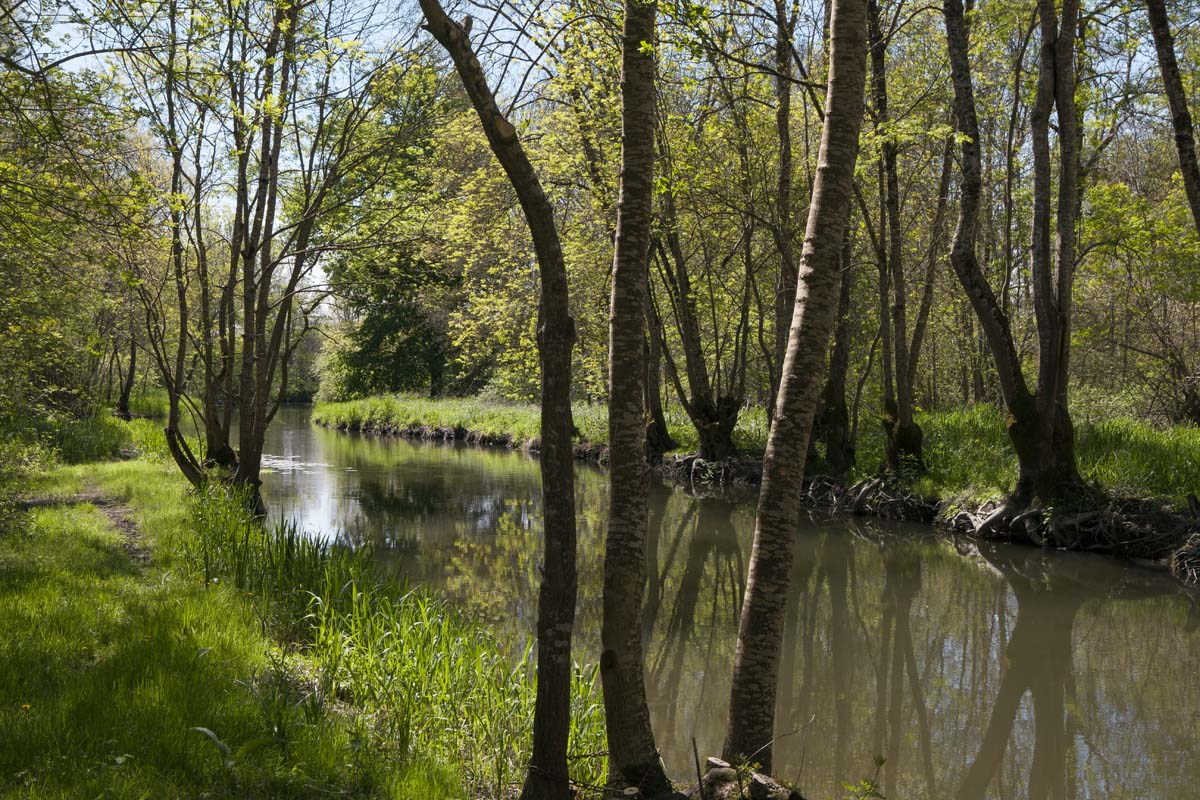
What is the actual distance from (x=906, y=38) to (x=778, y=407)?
16261mm

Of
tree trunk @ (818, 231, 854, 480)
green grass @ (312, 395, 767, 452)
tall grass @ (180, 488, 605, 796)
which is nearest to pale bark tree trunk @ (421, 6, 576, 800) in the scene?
tall grass @ (180, 488, 605, 796)

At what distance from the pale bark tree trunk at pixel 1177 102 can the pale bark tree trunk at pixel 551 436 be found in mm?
8439

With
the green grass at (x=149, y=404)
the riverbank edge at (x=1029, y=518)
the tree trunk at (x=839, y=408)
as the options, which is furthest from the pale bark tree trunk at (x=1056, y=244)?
the green grass at (x=149, y=404)

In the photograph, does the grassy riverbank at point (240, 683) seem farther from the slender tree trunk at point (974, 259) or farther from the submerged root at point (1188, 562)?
the submerged root at point (1188, 562)

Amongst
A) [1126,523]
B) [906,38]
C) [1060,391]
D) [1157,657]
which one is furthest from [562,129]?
[1157,657]

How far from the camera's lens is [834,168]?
12.1 feet

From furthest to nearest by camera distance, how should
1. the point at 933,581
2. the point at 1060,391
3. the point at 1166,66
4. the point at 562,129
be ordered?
the point at 562,129
the point at 1060,391
the point at 933,581
the point at 1166,66

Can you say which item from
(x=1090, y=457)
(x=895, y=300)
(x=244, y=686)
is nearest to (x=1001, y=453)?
(x=1090, y=457)

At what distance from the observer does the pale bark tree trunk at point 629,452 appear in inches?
151

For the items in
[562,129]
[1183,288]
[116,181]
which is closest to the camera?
[116,181]

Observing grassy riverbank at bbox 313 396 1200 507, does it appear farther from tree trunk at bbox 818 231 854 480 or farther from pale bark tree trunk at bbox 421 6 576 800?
pale bark tree trunk at bbox 421 6 576 800

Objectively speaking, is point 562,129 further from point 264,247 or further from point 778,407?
point 778,407

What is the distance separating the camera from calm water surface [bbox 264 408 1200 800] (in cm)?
608

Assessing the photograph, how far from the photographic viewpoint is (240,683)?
15.7 feet
